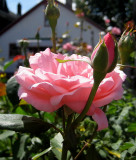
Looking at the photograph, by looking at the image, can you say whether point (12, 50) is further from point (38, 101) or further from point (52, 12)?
point (38, 101)

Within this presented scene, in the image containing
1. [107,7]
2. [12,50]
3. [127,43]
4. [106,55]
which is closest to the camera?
[106,55]

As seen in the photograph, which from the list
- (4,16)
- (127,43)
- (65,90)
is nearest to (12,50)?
(4,16)

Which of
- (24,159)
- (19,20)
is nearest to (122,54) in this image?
(24,159)

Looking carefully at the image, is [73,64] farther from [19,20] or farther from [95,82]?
[19,20]

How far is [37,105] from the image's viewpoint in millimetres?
345

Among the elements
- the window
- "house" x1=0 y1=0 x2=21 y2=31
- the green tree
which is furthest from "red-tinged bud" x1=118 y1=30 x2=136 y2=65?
the green tree

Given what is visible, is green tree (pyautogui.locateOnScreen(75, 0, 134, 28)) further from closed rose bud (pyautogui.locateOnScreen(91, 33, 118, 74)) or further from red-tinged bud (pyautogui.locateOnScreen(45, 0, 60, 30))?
closed rose bud (pyautogui.locateOnScreen(91, 33, 118, 74))

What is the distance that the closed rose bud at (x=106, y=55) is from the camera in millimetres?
301

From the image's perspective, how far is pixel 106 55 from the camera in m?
0.30

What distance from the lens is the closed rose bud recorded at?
301 millimetres

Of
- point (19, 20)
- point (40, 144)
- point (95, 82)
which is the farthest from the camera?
point (19, 20)

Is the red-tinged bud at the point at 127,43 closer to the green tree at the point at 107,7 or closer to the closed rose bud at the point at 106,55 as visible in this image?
the closed rose bud at the point at 106,55

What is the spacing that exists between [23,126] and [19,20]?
43.0ft

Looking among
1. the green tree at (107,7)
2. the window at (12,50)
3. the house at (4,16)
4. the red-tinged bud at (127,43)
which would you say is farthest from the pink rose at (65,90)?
the green tree at (107,7)
